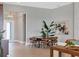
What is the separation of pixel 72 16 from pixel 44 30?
2157 millimetres

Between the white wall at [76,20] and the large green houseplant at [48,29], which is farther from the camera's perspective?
the large green houseplant at [48,29]

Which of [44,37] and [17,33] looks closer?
[44,37]

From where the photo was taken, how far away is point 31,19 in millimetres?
10000

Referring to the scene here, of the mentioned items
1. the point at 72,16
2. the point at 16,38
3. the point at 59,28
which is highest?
the point at 72,16

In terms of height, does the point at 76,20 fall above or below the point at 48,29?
above

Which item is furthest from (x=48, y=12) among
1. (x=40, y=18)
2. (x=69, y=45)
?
(x=69, y=45)

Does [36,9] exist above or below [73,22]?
above

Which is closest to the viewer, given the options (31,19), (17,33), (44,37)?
(44,37)

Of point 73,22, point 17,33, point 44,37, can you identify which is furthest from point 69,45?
point 17,33

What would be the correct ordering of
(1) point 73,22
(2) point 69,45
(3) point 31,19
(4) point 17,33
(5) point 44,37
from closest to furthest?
(2) point 69,45 → (1) point 73,22 → (5) point 44,37 → (3) point 31,19 → (4) point 17,33

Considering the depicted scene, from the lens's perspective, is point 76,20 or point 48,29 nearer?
point 76,20

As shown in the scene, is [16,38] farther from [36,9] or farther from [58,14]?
[58,14]

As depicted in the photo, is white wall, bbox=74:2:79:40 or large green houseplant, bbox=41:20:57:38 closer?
white wall, bbox=74:2:79:40

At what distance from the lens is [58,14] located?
938 cm
